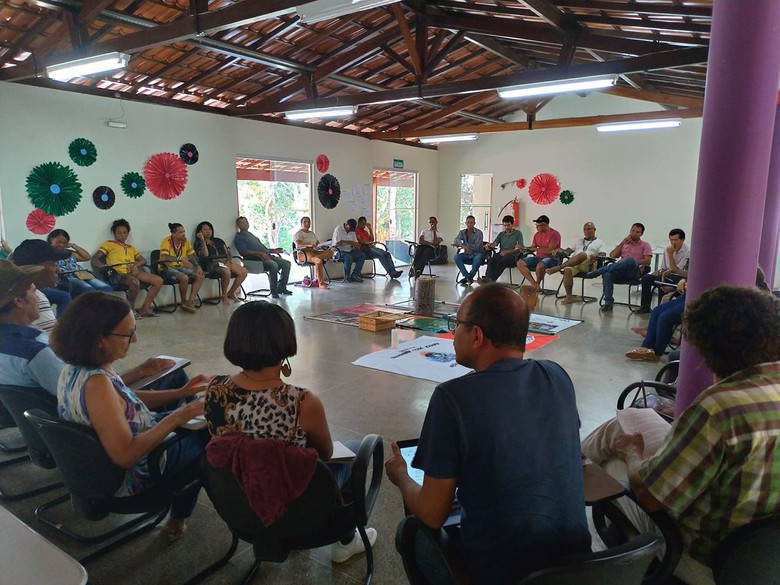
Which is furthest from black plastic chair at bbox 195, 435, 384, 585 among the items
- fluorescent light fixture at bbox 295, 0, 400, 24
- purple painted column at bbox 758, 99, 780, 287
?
purple painted column at bbox 758, 99, 780, 287

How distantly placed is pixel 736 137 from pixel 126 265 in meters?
6.47

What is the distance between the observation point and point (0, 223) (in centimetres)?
586

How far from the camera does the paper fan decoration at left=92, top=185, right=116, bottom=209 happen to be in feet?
21.5

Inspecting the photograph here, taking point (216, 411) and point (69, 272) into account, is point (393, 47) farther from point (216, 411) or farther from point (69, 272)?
point (216, 411)

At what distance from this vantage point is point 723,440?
1190 mm

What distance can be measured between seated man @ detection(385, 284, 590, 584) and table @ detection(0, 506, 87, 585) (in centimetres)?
73

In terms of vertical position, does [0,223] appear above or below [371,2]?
below

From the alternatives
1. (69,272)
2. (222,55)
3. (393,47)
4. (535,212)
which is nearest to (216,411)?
(69,272)

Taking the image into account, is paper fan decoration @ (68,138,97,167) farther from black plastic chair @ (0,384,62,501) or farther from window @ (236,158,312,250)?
black plastic chair @ (0,384,62,501)

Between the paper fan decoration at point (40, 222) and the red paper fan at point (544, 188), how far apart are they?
8.92m

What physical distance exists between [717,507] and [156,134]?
760 cm

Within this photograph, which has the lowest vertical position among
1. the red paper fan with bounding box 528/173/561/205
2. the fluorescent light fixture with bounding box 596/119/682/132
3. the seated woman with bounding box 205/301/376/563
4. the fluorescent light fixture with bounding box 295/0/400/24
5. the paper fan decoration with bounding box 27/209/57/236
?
the seated woman with bounding box 205/301/376/563

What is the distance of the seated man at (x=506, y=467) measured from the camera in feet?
3.86

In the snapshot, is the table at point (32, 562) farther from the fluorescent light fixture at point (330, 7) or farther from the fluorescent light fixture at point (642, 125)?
the fluorescent light fixture at point (642, 125)
